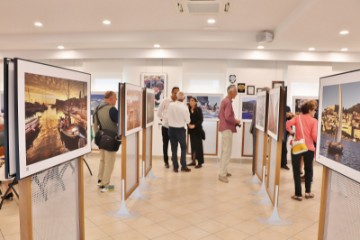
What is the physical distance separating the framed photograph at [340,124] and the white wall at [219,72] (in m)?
4.83

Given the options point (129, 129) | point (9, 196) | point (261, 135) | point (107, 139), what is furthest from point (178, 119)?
point (9, 196)

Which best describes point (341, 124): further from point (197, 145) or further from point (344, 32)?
point (197, 145)

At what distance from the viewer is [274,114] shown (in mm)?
3758

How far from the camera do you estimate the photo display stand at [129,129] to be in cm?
357

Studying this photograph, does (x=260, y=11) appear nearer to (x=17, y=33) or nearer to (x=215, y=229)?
(x=215, y=229)

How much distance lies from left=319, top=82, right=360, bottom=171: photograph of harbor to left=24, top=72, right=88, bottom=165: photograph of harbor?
207 centimetres

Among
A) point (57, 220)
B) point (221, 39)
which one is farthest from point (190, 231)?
point (221, 39)

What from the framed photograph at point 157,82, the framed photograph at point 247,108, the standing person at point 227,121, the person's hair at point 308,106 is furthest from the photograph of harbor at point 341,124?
the framed photograph at point 157,82

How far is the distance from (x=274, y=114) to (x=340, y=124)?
1661mm

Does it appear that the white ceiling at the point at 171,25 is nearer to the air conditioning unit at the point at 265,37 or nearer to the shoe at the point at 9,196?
the air conditioning unit at the point at 265,37

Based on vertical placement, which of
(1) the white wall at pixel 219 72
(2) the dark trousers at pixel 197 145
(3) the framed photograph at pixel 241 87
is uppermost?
(1) the white wall at pixel 219 72

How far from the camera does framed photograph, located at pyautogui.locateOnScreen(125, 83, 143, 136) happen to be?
3.63m

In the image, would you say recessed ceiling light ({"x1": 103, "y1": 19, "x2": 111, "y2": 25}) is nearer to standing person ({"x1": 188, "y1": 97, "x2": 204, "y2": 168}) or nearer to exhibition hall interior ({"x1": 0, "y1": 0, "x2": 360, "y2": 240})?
exhibition hall interior ({"x1": 0, "y1": 0, "x2": 360, "y2": 240})

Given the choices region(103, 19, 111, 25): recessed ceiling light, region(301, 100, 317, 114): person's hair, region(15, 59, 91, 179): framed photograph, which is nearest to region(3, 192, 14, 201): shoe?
region(15, 59, 91, 179): framed photograph
